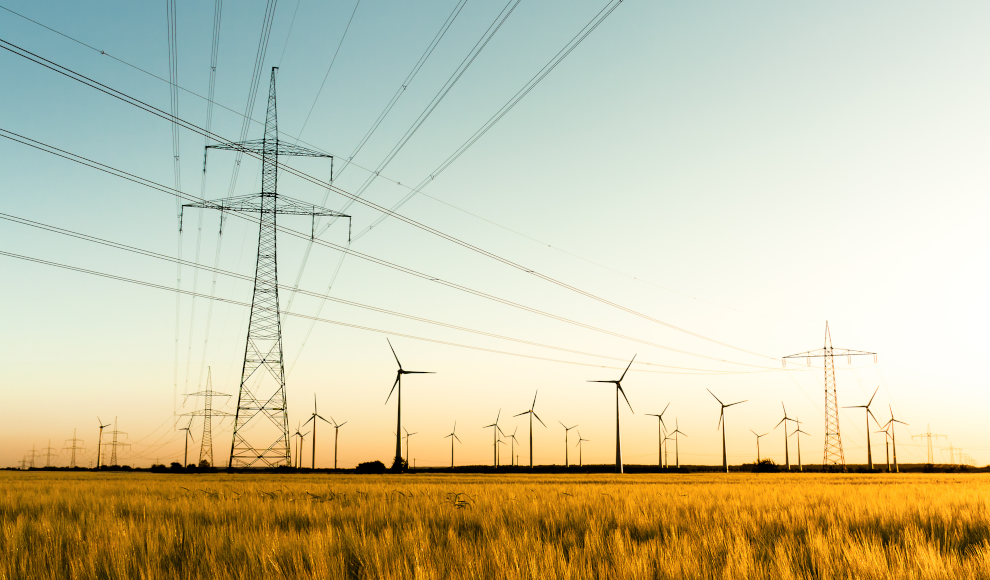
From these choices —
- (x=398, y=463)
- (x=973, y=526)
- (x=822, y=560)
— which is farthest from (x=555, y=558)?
(x=398, y=463)

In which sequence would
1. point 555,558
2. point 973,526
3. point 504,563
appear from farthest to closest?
1. point 973,526
2. point 555,558
3. point 504,563

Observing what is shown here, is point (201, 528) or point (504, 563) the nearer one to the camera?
point (504, 563)

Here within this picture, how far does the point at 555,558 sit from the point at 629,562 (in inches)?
45.4

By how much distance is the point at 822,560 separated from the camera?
36.3ft

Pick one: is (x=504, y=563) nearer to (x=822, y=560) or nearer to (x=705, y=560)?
(x=705, y=560)

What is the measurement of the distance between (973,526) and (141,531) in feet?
64.2

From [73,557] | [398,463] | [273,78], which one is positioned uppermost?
[273,78]

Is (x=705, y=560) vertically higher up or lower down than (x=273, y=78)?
lower down

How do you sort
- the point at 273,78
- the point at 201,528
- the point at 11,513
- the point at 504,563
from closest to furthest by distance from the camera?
the point at 504,563 < the point at 201,528 < the point at 11,513 < the point at 273,78

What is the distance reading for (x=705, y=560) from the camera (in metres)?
10.7

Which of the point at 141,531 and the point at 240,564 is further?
the point at 141,531

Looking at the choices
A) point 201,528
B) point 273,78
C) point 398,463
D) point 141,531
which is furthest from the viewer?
point 398,463

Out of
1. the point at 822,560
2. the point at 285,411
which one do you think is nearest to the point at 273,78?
the point at 285,411

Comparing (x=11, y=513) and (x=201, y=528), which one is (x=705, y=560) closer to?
(x=201, y=528)
